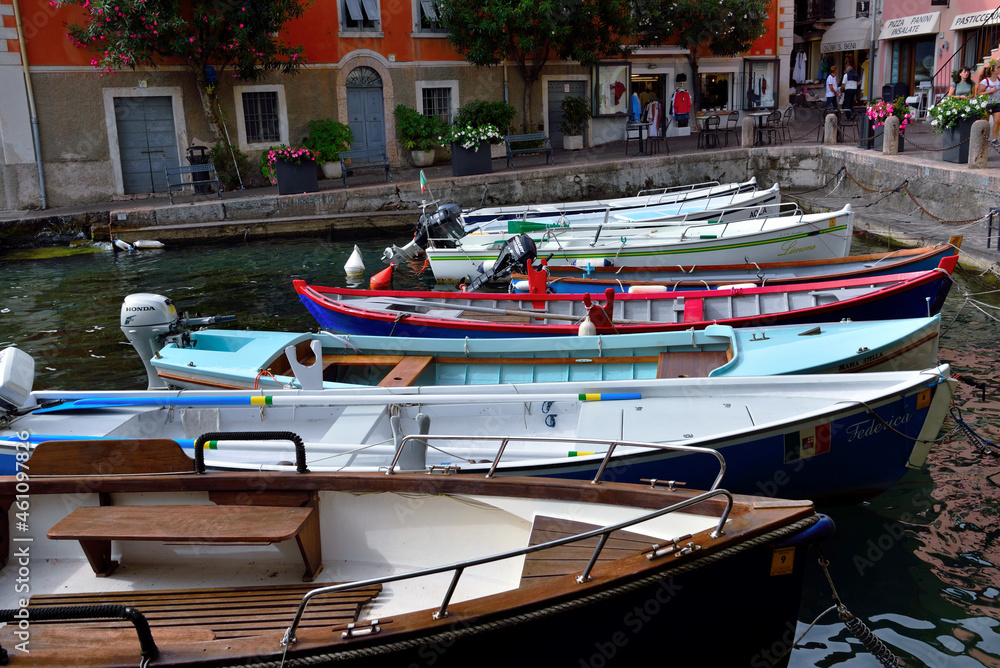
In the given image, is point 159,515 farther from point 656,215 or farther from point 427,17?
point 427,17

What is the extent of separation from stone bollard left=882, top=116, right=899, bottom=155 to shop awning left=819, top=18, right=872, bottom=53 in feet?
44.5

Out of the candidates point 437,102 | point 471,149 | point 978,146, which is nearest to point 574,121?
point 437,102

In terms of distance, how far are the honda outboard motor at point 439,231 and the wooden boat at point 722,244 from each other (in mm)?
997

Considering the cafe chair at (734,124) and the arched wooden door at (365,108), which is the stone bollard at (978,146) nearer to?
the cafe chair at (734,124)

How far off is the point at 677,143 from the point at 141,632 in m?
20.2

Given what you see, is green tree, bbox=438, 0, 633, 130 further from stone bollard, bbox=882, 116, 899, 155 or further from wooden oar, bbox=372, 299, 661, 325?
wooden oar, bbox=372, 299, 661, 325

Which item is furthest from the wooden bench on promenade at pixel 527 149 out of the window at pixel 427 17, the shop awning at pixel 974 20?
the shop awning at pixel 974 20

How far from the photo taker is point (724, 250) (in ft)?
36.8

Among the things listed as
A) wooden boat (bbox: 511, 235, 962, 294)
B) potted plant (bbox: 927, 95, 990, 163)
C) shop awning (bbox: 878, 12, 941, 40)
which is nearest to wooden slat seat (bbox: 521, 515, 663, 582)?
wooden boat (bbox: 511, 235, 962, 294)

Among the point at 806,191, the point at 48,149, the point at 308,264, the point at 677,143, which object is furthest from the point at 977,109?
the point at 48,149

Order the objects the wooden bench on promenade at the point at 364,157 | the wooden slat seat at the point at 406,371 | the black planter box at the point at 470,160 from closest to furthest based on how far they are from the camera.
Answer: the wooden slat seat at the point at 406,371 → the black planter box at the point at 470,160 → the wooden bench on promenade at the point at 364,157

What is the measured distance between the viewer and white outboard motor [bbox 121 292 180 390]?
6961 millimetres

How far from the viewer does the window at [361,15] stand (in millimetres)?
19266

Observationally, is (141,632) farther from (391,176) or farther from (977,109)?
(391,176)
